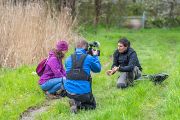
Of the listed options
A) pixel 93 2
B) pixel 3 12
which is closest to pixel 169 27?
pixel 93 2

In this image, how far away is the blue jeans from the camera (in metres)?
8.88

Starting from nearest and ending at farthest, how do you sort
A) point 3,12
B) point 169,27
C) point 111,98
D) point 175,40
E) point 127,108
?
1. point 127,108
2. point 111,98
3. point 3,12
4. point 175,40
5. point 169,27

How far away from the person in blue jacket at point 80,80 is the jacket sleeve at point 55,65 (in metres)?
1.21

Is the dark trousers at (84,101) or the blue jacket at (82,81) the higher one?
the blue jacket at (82,81)

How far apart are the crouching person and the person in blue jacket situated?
45.3 inches

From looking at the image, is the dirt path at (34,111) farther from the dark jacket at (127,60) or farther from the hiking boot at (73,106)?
the dark jacket at (127,60)

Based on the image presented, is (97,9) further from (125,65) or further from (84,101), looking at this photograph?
(84,101)

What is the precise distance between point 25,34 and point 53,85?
3711 millimetres

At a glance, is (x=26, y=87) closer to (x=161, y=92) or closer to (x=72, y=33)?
(x=161, y=92)

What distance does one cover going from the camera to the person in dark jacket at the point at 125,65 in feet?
30.1

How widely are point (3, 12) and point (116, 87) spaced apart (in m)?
4.36

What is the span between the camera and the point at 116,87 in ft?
30.8

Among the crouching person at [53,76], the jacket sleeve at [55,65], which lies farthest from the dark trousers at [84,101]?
the jacket sleeve at [55,65]

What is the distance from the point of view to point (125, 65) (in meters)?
9.59
